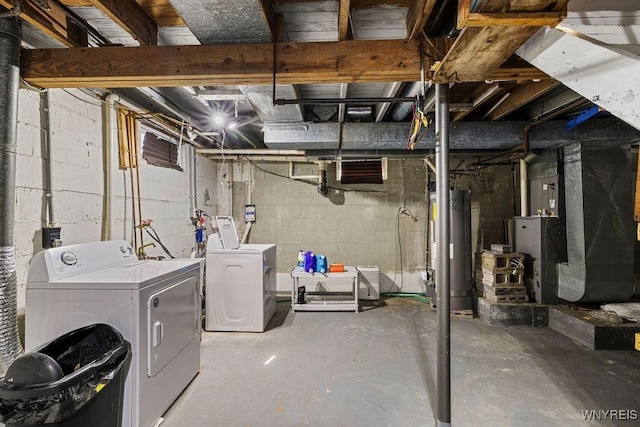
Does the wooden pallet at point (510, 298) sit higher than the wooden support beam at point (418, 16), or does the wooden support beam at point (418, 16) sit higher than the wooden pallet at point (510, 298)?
the wooden support beam at point (418, 16)

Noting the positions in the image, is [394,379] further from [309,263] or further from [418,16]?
[418,16]

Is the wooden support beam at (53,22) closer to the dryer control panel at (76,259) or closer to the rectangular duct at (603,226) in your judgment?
the dryer control panel at (76,259)

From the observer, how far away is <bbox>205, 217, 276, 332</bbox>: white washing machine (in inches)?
124

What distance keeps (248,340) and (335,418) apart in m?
1.42

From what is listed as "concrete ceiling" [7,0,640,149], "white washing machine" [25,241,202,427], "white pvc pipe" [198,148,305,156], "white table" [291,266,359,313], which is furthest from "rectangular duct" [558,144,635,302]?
"white washing machine" [25,241,202,427]

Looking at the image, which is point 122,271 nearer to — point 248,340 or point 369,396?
point 248,340

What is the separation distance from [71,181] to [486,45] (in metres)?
2.78

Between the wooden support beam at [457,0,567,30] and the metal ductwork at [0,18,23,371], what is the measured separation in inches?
Result: 90.7

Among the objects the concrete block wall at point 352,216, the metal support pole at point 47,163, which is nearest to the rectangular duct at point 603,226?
the concrete block wall at point 352,216

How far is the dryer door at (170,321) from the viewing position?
1674 mm

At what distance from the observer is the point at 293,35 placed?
1.92 m

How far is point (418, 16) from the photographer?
→ 157 centimetres

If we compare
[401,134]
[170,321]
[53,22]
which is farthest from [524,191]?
[53,22]

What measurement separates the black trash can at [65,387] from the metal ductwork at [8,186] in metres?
0.26
